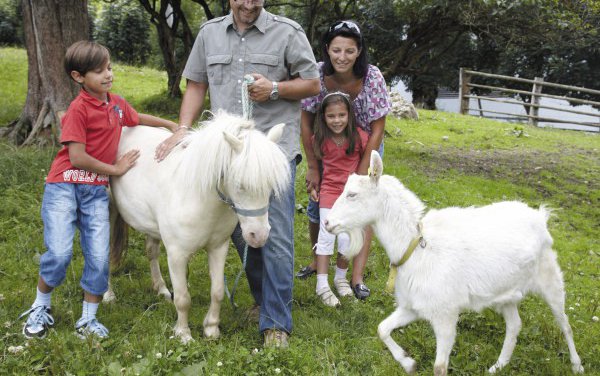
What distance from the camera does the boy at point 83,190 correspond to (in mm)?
3406

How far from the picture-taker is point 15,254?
482cm

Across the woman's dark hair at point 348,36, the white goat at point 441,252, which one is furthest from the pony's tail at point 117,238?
the woman's dark hair at point 348,36

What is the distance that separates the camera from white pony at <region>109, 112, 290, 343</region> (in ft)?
9.74

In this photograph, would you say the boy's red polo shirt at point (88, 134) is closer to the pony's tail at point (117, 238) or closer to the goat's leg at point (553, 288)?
the pony's tail at point (117, 238)

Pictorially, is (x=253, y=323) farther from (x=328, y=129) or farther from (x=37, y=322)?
(x=328, y=129)

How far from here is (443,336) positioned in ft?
10.1

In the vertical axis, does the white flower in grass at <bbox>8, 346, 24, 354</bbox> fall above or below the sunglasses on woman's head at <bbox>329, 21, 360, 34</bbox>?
below

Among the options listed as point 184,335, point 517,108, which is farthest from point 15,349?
point 517,108

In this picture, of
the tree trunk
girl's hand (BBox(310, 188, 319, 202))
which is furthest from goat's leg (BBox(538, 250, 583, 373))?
the tree trunk

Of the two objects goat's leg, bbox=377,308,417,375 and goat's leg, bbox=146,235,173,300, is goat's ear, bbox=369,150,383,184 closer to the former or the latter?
goat's leg, bbox=377,308,417,375

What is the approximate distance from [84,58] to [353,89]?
212 cm

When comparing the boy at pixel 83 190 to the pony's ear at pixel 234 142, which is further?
the boy at pixel 83 190

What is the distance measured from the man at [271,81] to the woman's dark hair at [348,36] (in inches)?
24.4

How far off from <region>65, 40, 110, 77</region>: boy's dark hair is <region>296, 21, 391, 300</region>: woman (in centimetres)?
175
